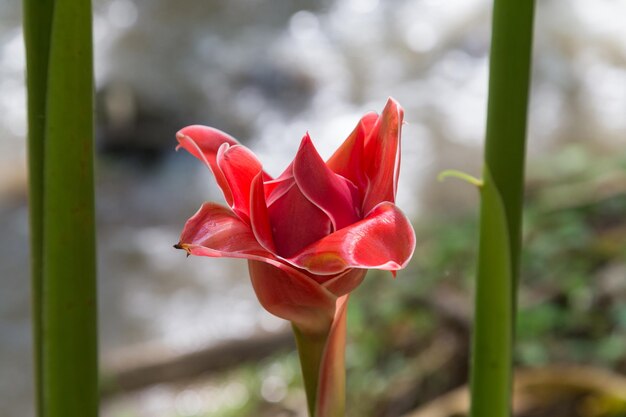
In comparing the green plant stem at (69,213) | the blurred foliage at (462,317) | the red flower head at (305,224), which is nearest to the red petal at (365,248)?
the red flower head at (305,224)

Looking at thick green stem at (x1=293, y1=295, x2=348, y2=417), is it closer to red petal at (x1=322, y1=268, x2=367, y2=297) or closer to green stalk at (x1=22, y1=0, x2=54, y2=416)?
red petal at (x1=322, y1=268, x2=367, y2=297)

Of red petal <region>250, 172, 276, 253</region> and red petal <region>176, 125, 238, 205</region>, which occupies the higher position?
red petal <region>176, 125, 238, 205</region>

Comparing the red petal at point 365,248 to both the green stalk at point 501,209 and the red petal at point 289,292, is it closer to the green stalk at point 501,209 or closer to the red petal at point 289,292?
the red petal at point 289,292

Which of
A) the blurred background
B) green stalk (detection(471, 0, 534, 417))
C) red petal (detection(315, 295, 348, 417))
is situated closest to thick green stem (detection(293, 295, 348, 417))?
red petal (detection(315, 295, 348, 417))

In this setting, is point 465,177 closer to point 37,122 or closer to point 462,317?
point 37,122

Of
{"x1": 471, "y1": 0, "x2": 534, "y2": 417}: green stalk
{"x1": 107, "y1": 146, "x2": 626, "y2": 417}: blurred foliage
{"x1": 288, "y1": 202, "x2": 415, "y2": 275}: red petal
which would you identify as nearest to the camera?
{"x1": 288, "y1": 202, "x2": 415, "y2": 275}: red petal

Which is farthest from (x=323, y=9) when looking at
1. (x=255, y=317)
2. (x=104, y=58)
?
(x=255, y=317)
